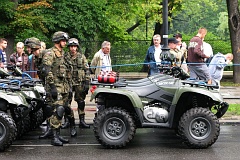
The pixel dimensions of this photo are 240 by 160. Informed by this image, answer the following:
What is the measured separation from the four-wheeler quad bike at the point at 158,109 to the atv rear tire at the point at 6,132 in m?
1.36

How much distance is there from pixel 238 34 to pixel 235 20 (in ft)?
1.95

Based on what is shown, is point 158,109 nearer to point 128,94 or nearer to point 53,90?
point 128,94

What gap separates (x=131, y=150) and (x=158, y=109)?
0.85 meters

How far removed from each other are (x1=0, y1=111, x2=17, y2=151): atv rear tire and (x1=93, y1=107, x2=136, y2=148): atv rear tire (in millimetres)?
1345

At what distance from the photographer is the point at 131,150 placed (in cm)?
970

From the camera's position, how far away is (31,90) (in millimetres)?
10797

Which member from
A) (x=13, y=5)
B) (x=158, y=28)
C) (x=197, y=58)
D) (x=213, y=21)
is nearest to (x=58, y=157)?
(x=197, y=58)

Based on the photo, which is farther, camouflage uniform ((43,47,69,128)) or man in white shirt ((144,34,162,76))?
man in white shirt ((144,34,162,76))

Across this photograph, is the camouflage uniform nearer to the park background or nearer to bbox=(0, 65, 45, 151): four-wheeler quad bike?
bbox=(0, 65, 45, 151): four-wheeler quad bike

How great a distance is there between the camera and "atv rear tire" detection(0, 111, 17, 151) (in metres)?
9.47

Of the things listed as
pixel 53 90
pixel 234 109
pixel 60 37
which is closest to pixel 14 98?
pixel 53 90

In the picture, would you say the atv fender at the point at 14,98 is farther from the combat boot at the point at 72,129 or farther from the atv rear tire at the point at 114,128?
the combat boot at the point at 72,129

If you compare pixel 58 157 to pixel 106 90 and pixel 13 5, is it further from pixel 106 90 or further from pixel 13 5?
pixel 13 5

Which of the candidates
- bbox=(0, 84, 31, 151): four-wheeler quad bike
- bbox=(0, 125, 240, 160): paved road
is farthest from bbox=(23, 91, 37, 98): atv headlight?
bbox=(0, 125, 240, 160): paved road
